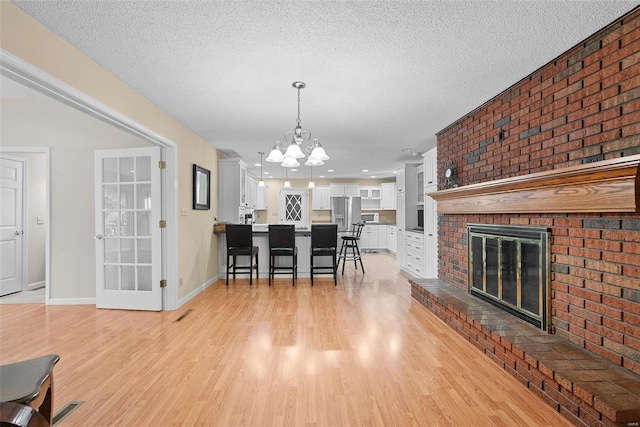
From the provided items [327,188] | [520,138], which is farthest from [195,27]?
[327,188]

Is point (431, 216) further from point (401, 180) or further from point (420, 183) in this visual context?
point (401, 180)

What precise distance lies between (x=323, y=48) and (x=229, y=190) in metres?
4.11

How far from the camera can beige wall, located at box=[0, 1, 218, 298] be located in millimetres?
1887

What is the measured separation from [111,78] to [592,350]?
13.6ft

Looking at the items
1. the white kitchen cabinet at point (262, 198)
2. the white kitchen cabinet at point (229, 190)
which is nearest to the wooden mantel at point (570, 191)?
the white kitchen cabinet at point (229, 190)

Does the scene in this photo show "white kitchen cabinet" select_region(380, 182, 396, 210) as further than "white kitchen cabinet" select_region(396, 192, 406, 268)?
Yes

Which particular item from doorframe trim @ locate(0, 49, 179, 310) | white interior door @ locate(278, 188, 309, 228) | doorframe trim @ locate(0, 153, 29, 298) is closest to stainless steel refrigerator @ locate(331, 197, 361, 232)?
white interior door @ locate(278, 188, 309, 228)

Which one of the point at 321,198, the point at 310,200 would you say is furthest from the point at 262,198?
the point at 321,198

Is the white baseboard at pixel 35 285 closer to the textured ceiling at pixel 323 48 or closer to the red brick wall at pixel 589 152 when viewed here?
the textured ceiling at pixel 323 48

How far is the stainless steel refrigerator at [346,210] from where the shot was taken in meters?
9.77

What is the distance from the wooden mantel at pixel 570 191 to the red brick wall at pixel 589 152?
0.13m

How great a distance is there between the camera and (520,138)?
116 inches

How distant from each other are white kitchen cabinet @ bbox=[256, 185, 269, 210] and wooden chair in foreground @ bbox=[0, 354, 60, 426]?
7.91 meters

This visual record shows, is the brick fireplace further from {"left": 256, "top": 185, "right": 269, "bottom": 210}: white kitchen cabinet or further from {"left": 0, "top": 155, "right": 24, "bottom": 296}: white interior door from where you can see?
{"left": 256, "top": 185, "right": 269, "bottom": 210}: white kitchen cabinet
